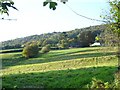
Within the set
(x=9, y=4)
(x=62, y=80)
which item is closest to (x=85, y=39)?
(x=62, y=80)

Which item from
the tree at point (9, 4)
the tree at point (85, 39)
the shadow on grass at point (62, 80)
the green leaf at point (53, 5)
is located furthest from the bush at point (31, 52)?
the green leaf at point (53, 5)

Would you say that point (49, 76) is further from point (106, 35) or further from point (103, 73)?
point (106, 35)

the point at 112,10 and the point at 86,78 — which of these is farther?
A: the point at 86,78

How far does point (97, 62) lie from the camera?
42281 mm

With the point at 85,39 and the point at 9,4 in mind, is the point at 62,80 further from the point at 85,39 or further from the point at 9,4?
the point at 85,39

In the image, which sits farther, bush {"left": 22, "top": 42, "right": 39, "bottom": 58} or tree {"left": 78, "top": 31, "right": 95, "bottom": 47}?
tree {"left": 78, "top": 31, "right": 95, "bottom": 47}

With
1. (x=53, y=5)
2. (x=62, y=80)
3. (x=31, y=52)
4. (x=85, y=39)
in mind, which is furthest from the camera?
(x=85, y=39)

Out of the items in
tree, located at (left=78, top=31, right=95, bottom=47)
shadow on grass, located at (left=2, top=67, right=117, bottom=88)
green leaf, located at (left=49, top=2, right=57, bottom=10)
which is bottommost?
shadow on grass, located at (left=2, top=67, right=117, bottom=88)

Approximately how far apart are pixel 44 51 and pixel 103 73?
47.5m

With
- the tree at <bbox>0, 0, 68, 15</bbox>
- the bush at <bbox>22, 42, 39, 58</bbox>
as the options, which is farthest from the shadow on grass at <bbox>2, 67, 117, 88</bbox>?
the bush at <bbox>22, 42, 39, 58</bbox>

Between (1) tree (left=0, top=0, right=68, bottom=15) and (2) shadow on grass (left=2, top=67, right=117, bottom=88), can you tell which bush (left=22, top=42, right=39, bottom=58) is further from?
(1) tree (left=0, top=0, right=68, bottom=15)

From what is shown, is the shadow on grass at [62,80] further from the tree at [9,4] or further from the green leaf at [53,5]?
the green leaf at [53,5]

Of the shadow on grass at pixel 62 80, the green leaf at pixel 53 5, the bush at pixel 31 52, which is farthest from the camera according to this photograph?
the bush at pixel 31 52

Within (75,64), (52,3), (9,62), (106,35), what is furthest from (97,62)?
(52,3)
